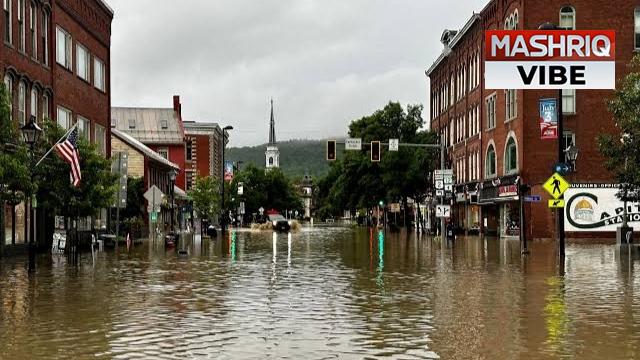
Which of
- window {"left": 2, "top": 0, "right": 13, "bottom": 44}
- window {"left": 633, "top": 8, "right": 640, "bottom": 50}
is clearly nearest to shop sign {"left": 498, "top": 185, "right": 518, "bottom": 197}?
window {"left": 633, "top": 8, "right": 640, "bottom": 50}

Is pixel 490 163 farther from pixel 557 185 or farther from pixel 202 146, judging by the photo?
pixel 202 146

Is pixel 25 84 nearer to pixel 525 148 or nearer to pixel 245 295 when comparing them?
pixel 245 295

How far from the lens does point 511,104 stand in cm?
6141

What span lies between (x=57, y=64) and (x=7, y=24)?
7.16 metres

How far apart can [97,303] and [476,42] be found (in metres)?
59.8

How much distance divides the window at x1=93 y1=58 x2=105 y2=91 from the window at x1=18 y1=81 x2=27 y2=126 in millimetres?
13492

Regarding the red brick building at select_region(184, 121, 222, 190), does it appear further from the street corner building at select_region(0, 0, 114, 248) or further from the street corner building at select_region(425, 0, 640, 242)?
the street corner building at select_region(0, 0, 114, 248)

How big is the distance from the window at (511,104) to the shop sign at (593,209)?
6.88 meters

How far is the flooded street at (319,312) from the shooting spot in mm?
11281

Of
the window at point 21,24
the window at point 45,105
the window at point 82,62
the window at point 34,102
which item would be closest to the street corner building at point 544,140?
the window at point 82,62

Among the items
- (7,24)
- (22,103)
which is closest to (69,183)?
(22,103)

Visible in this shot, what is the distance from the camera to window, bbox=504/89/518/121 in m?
60.1

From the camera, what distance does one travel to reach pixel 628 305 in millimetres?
16328

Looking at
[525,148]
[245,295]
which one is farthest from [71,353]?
[525,148]
